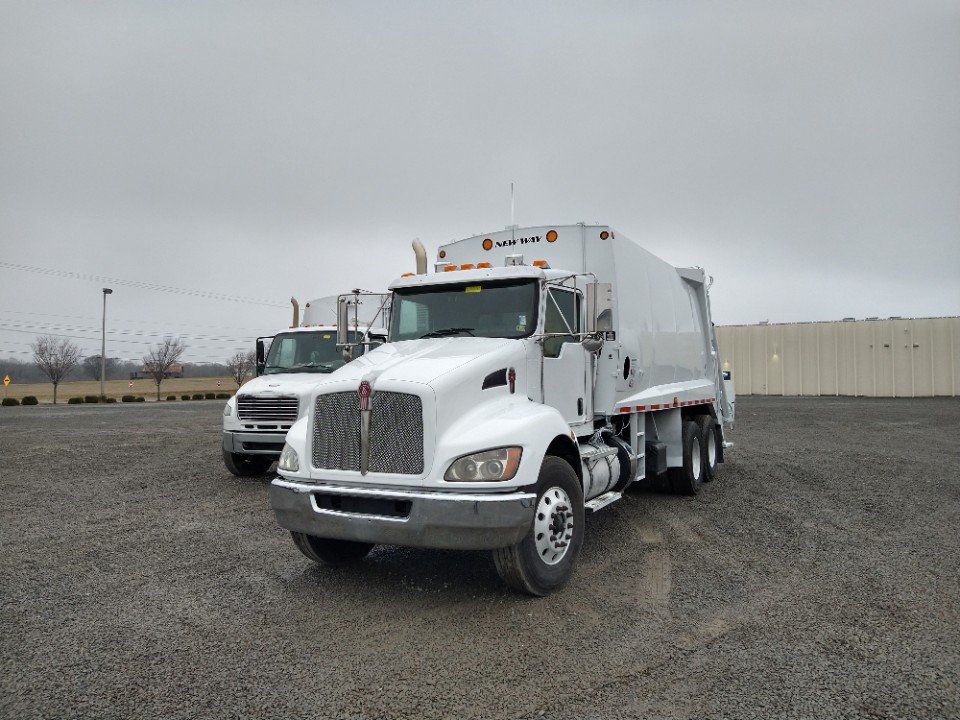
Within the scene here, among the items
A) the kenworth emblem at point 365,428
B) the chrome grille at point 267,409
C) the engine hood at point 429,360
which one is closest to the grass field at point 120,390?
the chrome grille at point 267,409

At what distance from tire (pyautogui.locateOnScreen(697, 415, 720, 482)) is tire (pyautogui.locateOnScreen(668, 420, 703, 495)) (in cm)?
47

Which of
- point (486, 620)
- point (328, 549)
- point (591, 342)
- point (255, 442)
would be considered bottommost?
point (486, 620)

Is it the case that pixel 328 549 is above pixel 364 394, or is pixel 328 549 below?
below

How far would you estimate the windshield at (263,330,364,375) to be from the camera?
439 inches

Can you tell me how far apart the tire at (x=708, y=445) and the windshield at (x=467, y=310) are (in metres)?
5.25

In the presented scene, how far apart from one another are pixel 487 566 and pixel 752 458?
8919 mm

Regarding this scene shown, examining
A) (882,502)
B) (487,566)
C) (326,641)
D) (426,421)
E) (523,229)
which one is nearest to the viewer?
(326,641)

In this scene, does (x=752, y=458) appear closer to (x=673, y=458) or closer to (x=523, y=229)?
(x=673, y=458)

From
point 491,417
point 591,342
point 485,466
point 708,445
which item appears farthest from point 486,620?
point 708,445

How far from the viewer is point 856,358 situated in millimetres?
41469

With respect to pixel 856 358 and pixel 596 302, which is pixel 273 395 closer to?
pixel 596 302

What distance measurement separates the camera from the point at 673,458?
9.27 metres

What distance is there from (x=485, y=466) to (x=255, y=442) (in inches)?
257

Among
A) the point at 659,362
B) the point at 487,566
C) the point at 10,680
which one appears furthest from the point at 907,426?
the point at 10,680
